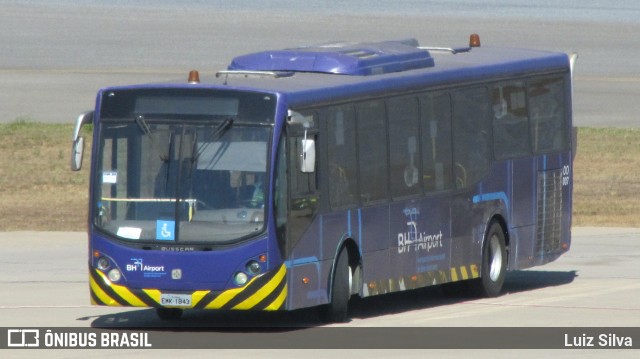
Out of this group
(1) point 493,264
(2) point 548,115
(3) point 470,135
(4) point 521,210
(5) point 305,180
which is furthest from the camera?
(2) point 548,115

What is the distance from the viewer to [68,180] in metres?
31.2

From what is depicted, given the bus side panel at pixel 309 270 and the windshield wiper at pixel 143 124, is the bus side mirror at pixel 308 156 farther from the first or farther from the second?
the windshield wiper at pixel 143 124

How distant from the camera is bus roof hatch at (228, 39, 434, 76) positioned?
57.7ft

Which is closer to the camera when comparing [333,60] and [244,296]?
[244,296]

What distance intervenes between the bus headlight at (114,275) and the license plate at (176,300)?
0.48m

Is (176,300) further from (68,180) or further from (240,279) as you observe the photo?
(68,180)

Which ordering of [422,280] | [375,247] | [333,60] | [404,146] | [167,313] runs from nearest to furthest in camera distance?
[167,313]
[375,247]
[333,60]
[404,146]
[422,280]

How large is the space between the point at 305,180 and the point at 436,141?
2723 mm

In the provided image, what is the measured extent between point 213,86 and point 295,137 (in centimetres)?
91

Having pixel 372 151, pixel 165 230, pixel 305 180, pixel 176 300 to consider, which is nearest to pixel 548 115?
pixel 372 151

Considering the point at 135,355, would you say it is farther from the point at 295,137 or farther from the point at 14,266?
the point at 14,266

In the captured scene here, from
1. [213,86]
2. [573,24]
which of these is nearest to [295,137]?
[213,86]

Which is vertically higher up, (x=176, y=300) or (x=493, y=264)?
(x=176, y=300)

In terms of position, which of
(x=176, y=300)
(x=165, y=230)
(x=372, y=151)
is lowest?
(x=176, y=300)
